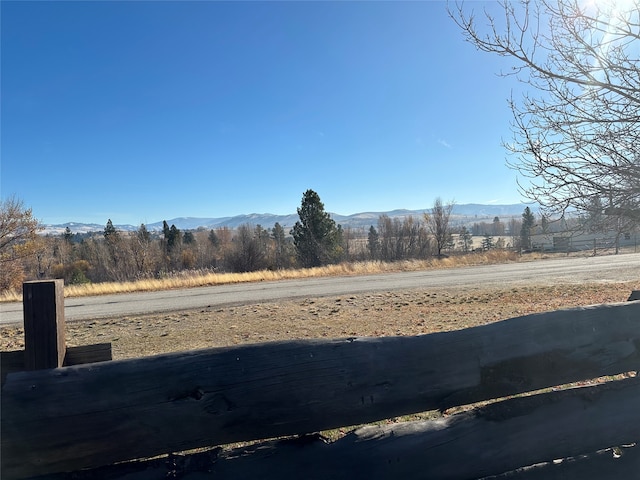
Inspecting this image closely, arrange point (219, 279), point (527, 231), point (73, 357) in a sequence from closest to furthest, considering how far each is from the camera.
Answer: point (73, 357)
point (527, 231)
point (219, 279)

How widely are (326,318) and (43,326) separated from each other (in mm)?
8670

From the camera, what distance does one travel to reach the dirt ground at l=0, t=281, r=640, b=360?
815 cm

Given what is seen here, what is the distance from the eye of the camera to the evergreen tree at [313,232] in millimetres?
38750

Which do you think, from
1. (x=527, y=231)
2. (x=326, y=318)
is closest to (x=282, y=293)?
(x=326, y=318)

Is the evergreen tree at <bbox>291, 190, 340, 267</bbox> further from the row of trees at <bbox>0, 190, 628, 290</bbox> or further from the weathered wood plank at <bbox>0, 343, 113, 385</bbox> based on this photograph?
the weathered wood plank at <bbox>0, 343, 113, 385</bbox>

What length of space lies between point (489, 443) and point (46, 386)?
193cm

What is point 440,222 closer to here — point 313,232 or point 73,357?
point 313,232

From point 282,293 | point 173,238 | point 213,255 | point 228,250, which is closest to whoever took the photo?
point 282,293

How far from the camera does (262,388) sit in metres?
1.78

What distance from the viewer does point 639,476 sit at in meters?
2.21

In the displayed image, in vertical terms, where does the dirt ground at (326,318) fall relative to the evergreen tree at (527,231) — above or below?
below

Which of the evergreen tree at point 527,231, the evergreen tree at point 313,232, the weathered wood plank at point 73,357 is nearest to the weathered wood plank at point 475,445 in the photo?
the weathered wood plank at point 73,357

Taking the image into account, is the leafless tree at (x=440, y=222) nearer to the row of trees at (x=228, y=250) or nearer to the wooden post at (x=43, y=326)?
the row of trees at (x=228, y=250)

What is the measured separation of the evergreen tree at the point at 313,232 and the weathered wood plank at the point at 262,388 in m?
36.3
